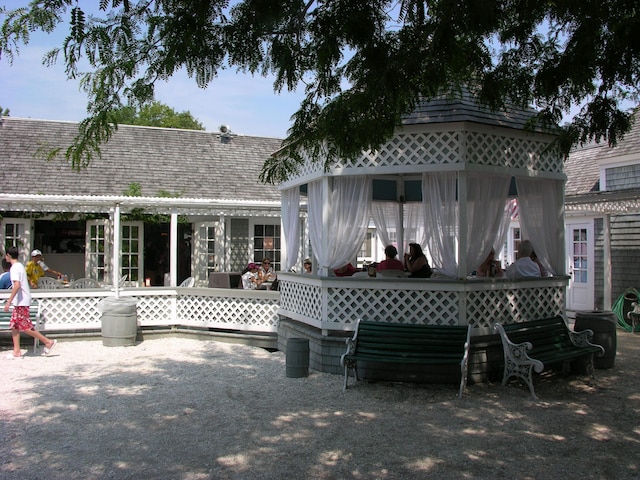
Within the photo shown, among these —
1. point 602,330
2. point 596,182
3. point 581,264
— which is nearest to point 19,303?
point 602,330

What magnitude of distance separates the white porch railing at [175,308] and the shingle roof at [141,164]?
4.72 metres

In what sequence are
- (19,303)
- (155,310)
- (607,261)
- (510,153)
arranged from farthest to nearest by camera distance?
(607,261) < (155,310) < (19,303) < (510,153)

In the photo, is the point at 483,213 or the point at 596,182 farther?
the point at 596,182

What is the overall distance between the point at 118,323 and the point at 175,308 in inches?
56.8

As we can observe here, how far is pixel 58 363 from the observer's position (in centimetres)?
931

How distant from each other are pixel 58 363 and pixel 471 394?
6405 millimetres

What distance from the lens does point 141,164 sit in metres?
17.0

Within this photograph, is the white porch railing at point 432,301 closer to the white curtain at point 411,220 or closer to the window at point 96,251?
the white curtain at point 411,220

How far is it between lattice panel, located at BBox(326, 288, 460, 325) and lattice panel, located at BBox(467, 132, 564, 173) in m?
1.94

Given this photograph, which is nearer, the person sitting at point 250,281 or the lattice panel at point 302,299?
the lattice panel at point 302,299

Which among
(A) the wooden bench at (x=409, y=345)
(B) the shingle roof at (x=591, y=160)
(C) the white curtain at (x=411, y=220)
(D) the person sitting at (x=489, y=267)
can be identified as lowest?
(A) the wooden bench at (x=409, y=345)

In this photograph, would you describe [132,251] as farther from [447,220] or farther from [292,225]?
[447,220]

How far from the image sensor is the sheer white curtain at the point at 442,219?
8.12 meters

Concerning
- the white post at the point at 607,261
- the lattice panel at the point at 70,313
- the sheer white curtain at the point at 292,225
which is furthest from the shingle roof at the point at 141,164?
the white post at the point at 607,261
